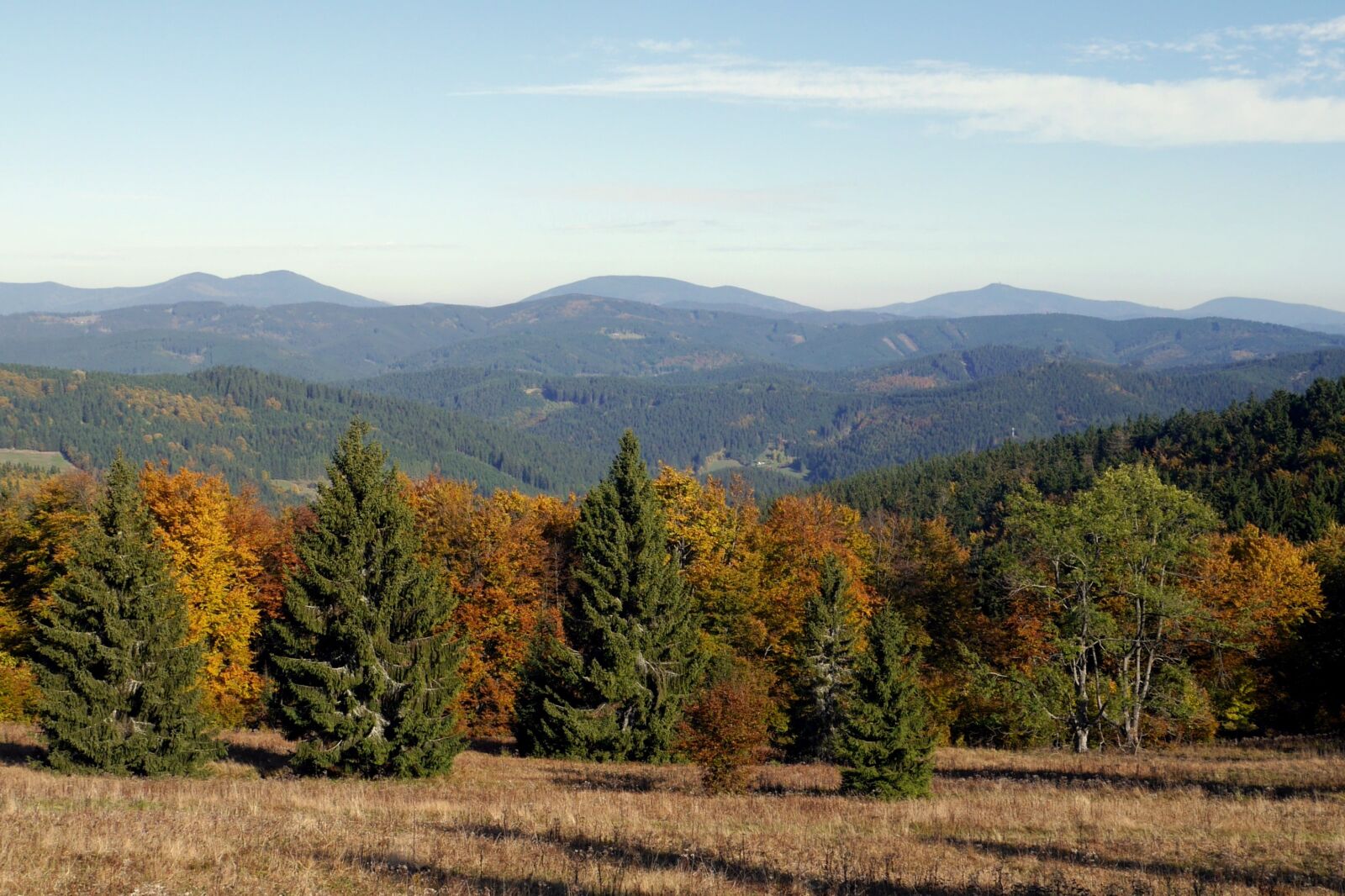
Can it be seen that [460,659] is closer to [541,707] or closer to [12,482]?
[541,707]

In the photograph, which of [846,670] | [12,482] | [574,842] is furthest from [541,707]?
Result: [12,482]

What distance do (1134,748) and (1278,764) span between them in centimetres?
1066

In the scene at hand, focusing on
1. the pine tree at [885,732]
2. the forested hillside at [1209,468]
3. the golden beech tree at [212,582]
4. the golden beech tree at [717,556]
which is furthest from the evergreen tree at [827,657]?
the forested hillside at [1209,468]

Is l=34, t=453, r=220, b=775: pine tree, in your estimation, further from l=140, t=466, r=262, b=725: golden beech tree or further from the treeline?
l=140, t=466, r=262, b=725: golden beech tree

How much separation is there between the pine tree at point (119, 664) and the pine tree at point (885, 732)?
17683mm

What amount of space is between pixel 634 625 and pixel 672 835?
20256 millimetres

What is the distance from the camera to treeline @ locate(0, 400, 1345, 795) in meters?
26.9

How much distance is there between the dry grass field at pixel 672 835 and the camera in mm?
12195

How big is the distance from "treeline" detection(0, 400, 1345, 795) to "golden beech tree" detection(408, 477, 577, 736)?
0.59ft

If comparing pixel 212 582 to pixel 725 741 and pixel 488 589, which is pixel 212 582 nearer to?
pixel 488 589

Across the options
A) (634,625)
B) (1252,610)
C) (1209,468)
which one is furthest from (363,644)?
(1209,468)

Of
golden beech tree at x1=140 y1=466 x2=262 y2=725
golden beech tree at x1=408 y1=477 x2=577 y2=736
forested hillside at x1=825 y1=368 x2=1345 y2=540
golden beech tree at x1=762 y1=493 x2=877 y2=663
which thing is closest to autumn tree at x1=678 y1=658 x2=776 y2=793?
golden beech tree at x1=762 y1=493 x2=877 y2=663

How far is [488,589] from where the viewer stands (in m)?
49.9

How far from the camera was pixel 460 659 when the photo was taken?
2945 centimetres
